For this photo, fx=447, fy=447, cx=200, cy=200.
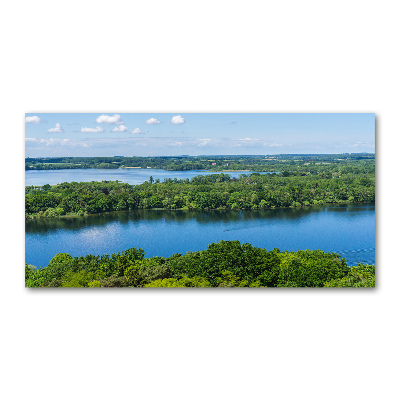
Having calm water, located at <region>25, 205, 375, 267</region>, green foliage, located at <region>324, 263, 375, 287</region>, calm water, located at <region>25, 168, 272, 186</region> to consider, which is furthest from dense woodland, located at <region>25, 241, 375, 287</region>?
calm water, located at <region>25, 168, 272, 186</region>

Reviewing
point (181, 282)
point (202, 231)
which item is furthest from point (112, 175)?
point (181, 282)

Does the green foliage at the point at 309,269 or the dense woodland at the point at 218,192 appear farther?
the dense woodland at the point at 218,192

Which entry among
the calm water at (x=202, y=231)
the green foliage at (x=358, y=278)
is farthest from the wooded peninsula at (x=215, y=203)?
the calm water at (x=202, y=231)

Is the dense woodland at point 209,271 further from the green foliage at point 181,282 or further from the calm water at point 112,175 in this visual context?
the calm water at point 112,175

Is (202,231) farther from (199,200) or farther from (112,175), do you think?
(112,175)

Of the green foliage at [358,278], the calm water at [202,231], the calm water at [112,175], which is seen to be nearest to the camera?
the green foliage at [358,278]
